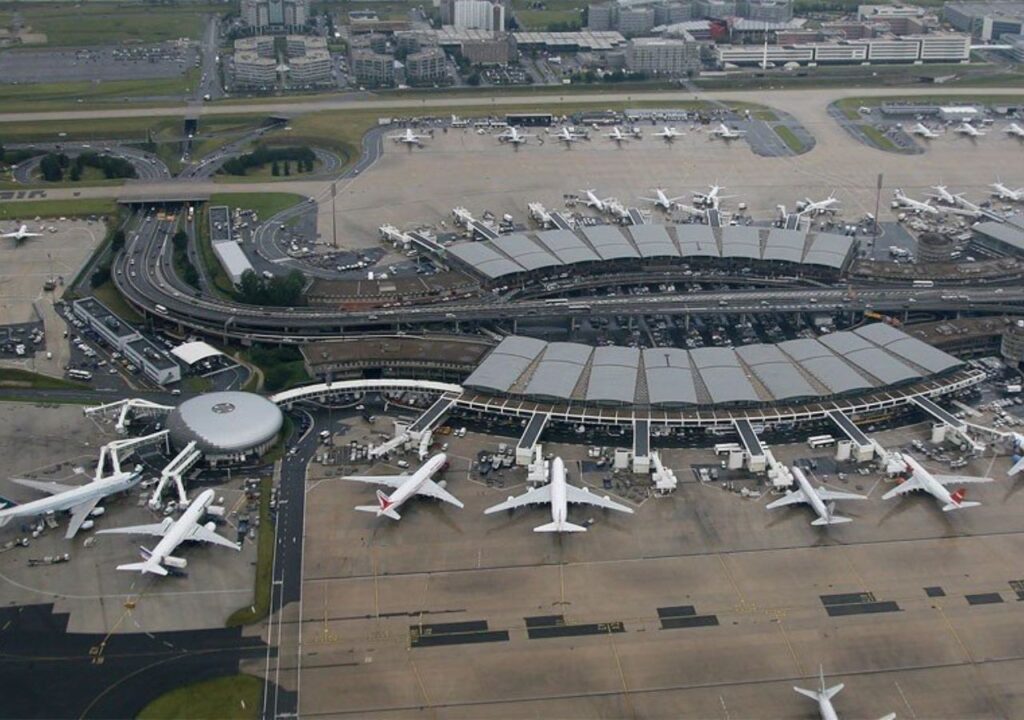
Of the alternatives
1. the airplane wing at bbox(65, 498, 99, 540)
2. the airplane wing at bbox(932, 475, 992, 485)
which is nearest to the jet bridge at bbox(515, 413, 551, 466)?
the airplane wing at bbox(932, 475, 992, 485)

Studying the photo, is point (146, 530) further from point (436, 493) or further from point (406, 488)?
point (436, 493)

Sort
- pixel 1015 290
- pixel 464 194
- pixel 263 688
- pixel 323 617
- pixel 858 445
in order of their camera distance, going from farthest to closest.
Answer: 1. pixel 464 194
2. pixel 1015 290
3. pixel 858 445
4. pixel 323 617
5. pixel 263 688

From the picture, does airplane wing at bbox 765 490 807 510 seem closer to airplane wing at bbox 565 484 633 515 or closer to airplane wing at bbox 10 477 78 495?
airplane wing at bbox 565 484 633 515

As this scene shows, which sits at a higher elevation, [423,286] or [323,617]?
[423,286]

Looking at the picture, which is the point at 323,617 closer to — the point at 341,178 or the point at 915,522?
the point at 915,522

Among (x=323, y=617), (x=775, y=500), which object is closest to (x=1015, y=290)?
(x=775, y=500)

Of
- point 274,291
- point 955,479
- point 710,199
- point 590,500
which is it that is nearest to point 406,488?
point 590,500

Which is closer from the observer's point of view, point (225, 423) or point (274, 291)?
point (225, 423)
